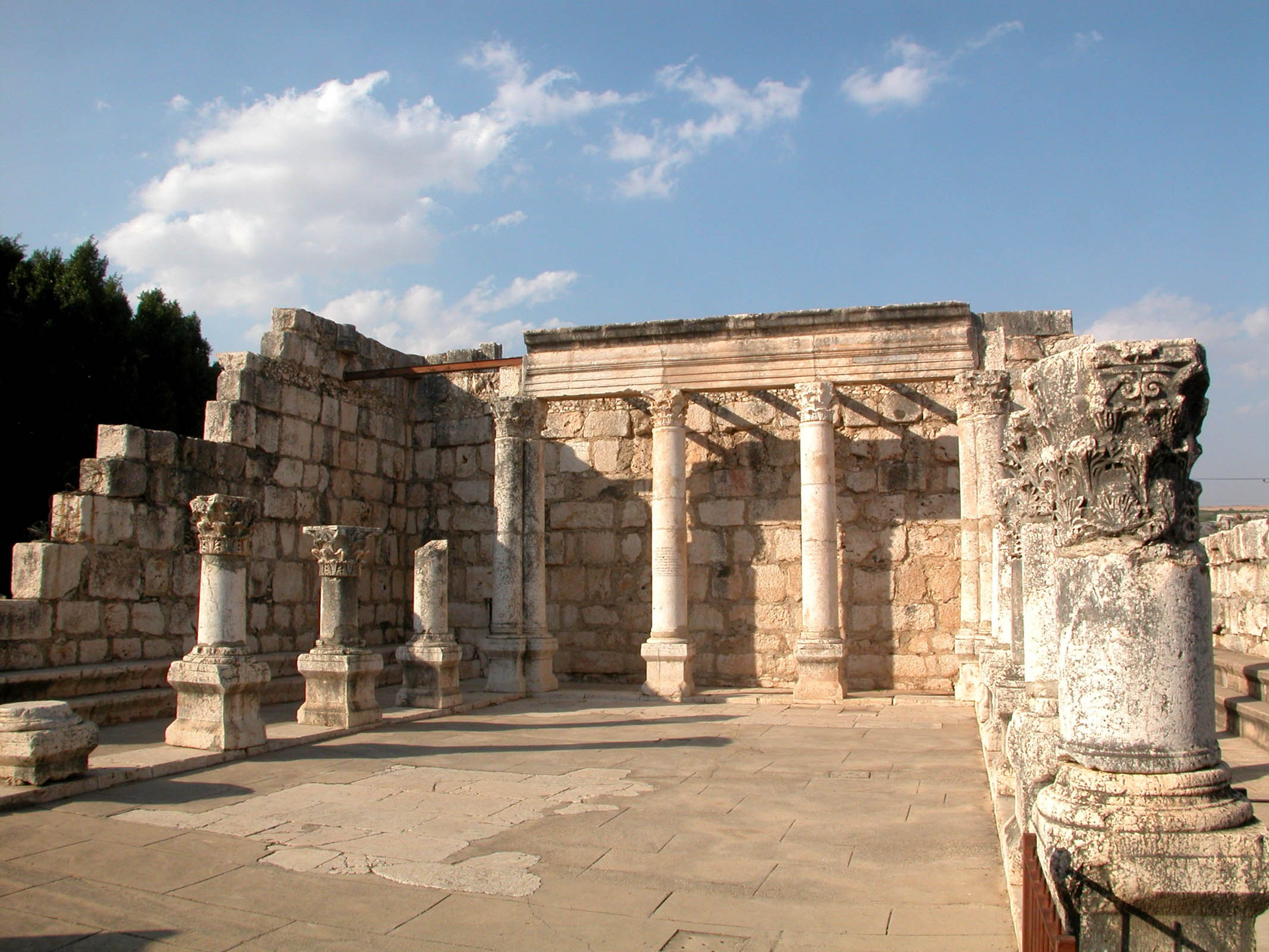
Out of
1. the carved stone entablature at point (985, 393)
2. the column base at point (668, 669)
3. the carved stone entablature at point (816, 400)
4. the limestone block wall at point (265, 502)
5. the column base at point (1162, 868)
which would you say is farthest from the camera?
the column base at point (668, 669)

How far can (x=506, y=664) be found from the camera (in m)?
14.6

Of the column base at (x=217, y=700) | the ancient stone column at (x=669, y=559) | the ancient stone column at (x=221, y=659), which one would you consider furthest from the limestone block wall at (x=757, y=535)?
the column base at (x=217, y=700)

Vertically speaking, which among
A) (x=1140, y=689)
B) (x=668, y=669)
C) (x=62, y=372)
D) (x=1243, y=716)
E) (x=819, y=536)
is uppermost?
(x=62, y=372)

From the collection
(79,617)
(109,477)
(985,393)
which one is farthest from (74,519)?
(985,393)

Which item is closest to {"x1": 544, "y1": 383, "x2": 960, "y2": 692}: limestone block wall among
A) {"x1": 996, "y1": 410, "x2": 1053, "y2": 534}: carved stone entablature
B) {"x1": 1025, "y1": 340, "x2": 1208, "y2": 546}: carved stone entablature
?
{"x1": 996, "y1": 410, "x2": 1053, "y2": 534}: carved stone entablature

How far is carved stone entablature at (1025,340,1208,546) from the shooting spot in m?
3.69

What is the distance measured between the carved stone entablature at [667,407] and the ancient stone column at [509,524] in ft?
6.17

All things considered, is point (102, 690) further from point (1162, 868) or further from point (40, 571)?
point (1162, 868)

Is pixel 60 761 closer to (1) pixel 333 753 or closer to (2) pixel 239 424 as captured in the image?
(1) pixel 333 753

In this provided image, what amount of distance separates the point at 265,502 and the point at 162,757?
18.4 ft

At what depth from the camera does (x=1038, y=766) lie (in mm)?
→ 4887

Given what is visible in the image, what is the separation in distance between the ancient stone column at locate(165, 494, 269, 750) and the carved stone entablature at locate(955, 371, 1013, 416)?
8776 millimetres

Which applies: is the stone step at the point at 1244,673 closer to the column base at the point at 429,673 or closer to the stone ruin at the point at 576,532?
the stone ruin at the point at 576,532

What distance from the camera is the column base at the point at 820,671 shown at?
13.4 meters
